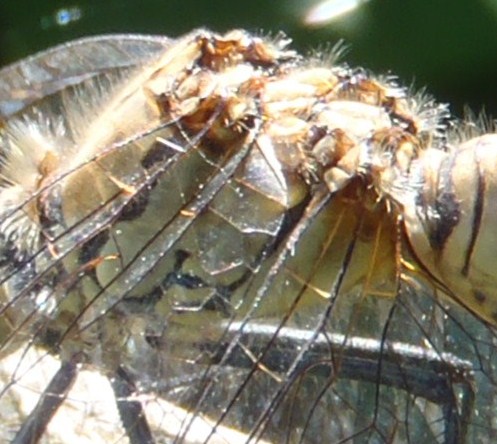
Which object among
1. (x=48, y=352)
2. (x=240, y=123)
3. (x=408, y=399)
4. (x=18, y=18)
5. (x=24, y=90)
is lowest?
(x=48, y=352)

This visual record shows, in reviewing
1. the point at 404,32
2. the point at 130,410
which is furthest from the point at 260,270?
the point at 404,32

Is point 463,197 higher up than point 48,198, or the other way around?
point 463,197

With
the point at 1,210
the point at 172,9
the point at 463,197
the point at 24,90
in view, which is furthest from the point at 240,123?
the point at 172,9

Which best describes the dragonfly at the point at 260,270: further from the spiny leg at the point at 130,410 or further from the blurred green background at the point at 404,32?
the blurred green background at the point at 404,32

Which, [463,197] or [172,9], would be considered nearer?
[463,197]

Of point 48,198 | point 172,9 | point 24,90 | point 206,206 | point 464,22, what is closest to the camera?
point 206,206

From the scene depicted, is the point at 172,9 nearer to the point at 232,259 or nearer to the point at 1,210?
Result: the point at 1,210

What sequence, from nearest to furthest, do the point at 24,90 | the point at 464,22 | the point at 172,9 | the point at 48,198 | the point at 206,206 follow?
the point at 206,206 < the point at 48,198 < the point at 24,90 < the point at 464,22 < the point at 172,9

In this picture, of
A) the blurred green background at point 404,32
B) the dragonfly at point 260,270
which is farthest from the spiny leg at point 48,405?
the blurred green background at point 404,32

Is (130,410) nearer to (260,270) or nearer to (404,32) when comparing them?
(260,270)
